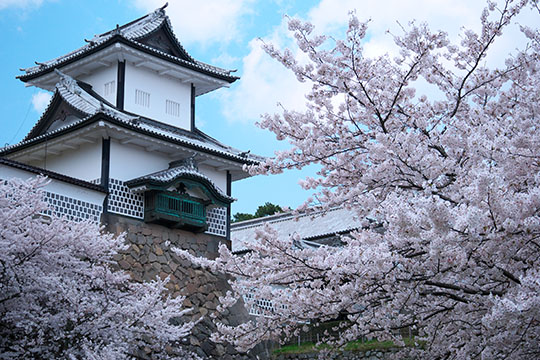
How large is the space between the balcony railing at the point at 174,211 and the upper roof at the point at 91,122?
4.35 feet

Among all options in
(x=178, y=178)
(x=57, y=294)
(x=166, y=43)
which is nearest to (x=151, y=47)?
(x=166, y=43)

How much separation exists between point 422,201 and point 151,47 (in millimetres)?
12500

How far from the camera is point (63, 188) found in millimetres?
12555

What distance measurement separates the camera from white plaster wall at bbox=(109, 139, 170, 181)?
14.1 meters

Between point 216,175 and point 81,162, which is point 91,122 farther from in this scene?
point 216,175

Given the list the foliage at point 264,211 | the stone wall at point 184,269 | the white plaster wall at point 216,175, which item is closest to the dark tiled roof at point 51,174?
the stone wall at point 184,269

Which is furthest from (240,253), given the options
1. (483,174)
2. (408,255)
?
(483,174)

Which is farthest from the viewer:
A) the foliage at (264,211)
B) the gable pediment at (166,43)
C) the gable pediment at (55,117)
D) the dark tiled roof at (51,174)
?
the foliage at (264,211)

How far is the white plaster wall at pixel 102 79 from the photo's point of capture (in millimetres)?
15641

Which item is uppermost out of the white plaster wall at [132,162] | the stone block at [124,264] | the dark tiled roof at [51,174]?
the white plaster wall at [132,162]

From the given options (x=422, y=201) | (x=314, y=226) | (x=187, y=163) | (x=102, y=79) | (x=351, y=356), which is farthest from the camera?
(x=314, y=226)

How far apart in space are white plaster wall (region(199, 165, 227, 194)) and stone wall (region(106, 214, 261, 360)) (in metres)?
1.48

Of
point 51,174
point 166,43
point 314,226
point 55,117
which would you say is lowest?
point 51,174

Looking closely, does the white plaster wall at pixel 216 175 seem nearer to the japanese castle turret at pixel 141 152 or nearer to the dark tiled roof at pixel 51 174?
the japanese castle turret at pixel 141 152
